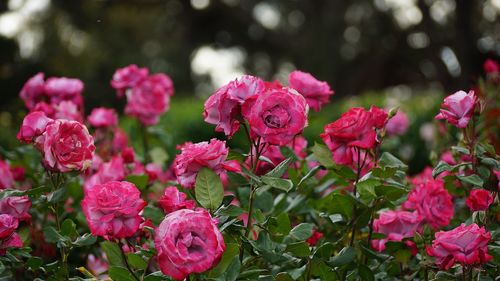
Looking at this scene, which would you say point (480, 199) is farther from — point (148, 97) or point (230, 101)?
point (148, 97)

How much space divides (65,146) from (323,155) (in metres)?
0.56

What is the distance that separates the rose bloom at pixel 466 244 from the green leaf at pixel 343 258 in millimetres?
195

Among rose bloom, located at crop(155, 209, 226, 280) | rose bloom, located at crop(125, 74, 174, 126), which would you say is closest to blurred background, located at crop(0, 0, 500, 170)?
rose bloom, located at crop(125, 74, 174, 126)

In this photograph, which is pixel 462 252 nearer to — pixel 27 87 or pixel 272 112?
pixel 272 112

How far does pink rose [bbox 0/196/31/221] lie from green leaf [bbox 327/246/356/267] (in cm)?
67

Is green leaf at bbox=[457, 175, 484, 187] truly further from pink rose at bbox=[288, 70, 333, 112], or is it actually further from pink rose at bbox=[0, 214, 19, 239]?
pink rose at bbox=[0, 214, 19, 239]

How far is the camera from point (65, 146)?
144 centimetres

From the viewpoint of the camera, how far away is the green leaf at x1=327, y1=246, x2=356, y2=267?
1477 mm

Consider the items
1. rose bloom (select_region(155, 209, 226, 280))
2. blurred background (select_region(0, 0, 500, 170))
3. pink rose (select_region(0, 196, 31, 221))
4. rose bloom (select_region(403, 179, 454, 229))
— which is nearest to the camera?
rose bloom (select_region(155, 209, 226, 280))

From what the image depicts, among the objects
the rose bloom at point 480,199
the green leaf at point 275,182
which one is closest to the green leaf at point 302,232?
the green leaf at point 275,182

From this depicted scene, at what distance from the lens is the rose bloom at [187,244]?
3.82 feet

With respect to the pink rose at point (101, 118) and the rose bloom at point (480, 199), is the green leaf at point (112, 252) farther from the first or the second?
the pink rose at point (101, 118)

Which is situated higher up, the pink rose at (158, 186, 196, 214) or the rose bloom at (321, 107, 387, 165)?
the rose bloom at (321, 107, 387, 165)

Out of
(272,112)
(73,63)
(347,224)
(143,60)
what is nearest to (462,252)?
(347,224)
